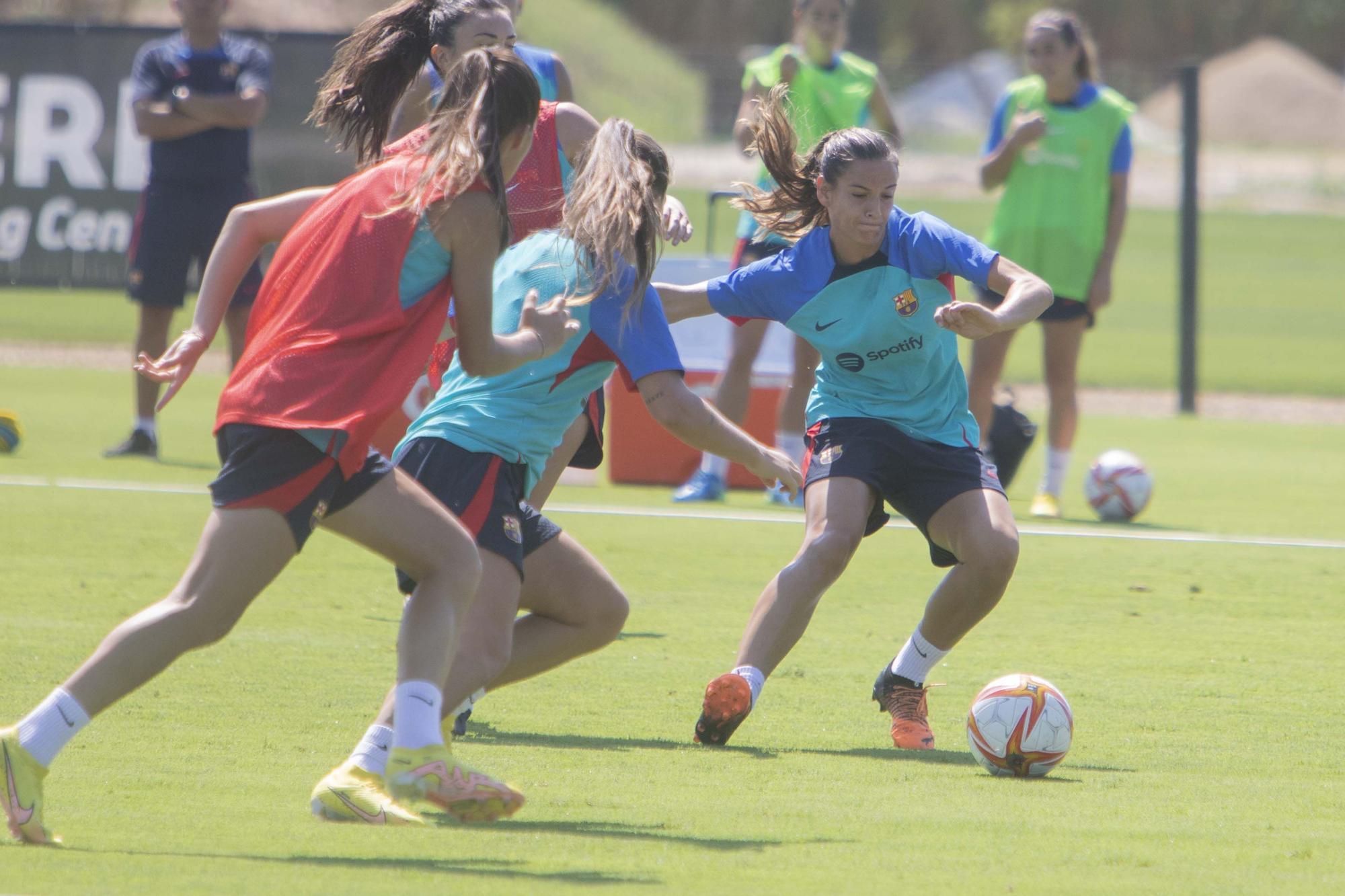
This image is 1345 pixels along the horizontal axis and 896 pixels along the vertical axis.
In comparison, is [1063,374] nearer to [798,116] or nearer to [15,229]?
[798,116]

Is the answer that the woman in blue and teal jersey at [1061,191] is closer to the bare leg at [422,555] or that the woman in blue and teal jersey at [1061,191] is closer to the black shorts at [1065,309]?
→ the black shorts at [1065,309]

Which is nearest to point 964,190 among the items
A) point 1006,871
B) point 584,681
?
point 584,681

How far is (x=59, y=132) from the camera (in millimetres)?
13719

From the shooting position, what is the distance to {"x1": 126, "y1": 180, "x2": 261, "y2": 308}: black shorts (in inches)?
397

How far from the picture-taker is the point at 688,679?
18.3 feet

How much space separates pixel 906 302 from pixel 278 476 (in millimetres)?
2211

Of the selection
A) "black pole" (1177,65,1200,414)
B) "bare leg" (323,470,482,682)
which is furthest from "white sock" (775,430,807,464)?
"black pole" (1177,65,1200,414)

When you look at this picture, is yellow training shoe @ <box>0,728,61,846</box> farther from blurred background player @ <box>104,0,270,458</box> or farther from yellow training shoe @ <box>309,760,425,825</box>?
blurred background player @ <box>104,0,270,458</box>

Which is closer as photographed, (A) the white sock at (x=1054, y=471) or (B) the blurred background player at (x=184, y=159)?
(A) the white sock at (x=1054, y=471)

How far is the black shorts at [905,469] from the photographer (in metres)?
5.11

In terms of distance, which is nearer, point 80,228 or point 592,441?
point 592,441

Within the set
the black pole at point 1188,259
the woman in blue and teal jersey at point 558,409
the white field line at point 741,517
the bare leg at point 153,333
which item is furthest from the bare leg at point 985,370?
the black pole at point 1188,259

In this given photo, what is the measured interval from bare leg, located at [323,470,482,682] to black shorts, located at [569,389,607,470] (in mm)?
1175

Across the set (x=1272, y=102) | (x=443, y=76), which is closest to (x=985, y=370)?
(x=443, y=76)
